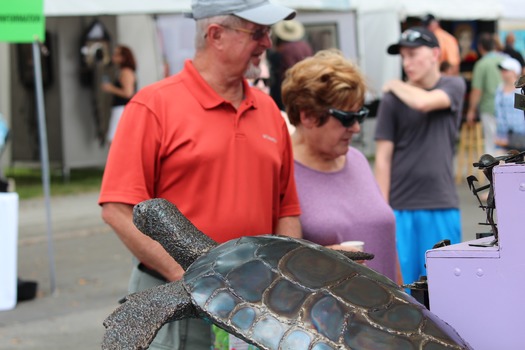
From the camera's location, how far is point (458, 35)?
19625 millimetres

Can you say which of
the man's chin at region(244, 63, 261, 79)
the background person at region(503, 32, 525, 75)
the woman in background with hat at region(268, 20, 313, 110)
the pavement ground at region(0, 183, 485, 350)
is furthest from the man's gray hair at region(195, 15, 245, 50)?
the background person at region(503, 32, 525, 75)

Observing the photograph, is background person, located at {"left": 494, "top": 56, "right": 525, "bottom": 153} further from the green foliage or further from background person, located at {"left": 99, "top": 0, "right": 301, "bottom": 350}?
background person, located at {"left": 99, "top": 0, "right": 301, "bottom": 350}

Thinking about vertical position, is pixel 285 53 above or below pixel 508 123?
above

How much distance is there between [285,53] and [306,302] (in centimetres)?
826

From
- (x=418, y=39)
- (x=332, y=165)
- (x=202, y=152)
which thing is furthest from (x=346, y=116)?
(x=418, y=39)

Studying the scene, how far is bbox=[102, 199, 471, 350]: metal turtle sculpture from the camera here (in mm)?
1533

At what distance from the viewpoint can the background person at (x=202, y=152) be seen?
3025mm

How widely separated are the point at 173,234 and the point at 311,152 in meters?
1.77

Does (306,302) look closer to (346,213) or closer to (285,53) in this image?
(346,213)

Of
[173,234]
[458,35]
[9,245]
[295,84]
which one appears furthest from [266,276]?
[458,35]

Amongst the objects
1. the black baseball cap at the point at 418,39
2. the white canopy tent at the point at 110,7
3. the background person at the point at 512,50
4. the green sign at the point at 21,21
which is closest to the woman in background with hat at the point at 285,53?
the white canopy tent at the point at 110,7

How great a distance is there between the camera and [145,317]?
6.07 feet

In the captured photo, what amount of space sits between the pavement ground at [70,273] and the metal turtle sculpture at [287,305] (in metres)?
3.88

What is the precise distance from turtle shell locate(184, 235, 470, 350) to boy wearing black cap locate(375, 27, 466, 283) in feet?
11.1
